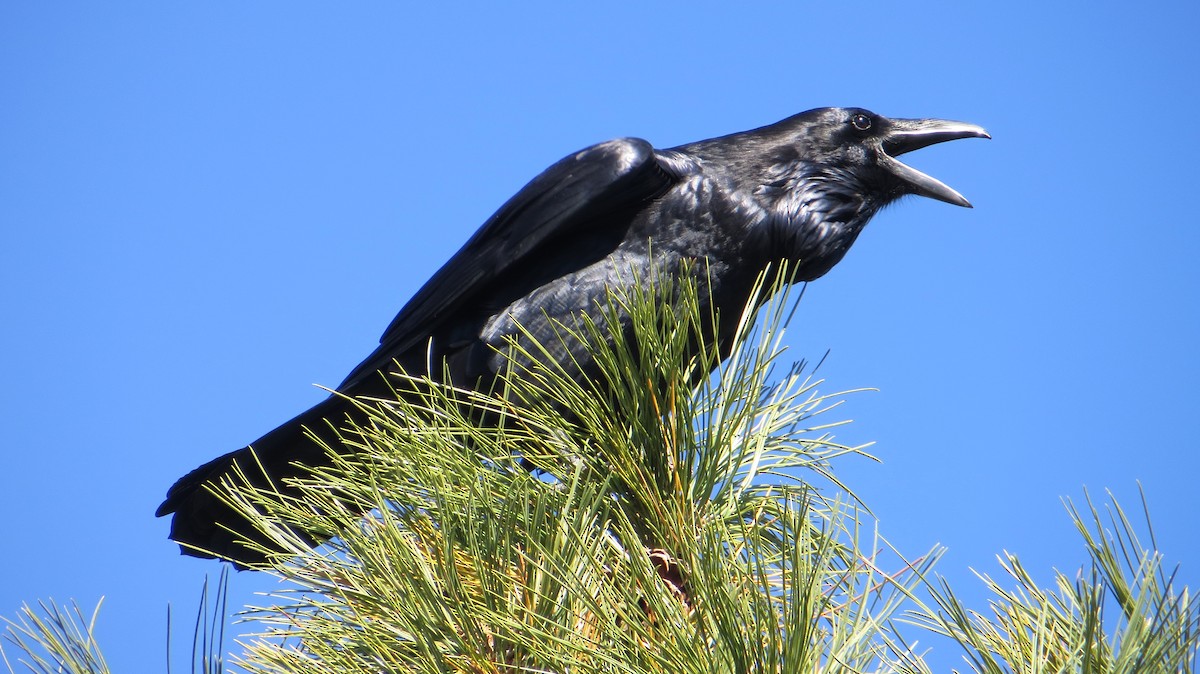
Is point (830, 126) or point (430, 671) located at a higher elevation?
point (830, 126)

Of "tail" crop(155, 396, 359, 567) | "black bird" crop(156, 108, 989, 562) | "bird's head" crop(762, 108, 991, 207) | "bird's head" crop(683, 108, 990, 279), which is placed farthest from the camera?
"bird's head" crop(762, 108, 991, 207)

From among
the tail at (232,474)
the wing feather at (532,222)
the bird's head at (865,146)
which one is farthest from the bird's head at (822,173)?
the tail at (232,474)

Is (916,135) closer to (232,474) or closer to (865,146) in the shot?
(865,146)

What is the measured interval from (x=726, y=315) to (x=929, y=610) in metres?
1.89

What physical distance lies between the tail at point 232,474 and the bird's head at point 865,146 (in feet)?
5.52

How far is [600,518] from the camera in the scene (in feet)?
7.07

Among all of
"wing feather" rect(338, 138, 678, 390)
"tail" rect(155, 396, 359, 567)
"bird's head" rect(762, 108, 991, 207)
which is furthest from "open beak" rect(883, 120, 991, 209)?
"tail" rect(155, 396, 359, 567)

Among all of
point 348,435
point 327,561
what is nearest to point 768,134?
point 348,435

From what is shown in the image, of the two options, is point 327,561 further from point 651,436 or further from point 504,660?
point 651,436

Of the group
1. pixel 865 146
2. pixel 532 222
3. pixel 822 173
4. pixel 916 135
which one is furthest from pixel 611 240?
pixel 916 135

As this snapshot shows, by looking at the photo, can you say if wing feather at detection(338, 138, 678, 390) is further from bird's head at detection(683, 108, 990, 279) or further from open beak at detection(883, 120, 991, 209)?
open beak at detection(883, 120, 991, 209)

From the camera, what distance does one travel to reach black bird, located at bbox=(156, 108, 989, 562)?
141 inches

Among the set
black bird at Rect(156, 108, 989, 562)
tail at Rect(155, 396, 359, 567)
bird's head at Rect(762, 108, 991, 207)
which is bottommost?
tail at Rect(155, 396, 359, 567)

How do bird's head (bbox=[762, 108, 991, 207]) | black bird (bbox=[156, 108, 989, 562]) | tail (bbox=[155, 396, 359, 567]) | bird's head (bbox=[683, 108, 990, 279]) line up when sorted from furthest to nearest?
1. bird's head (bbox=[762, 108, 991, 207])
2. bird's head (bbox=[683, 108, 990, 279])
3. black bird (bbox=[156, 108, 989, 562])
4. tail (bbox=[155, 396, 359, 567])
